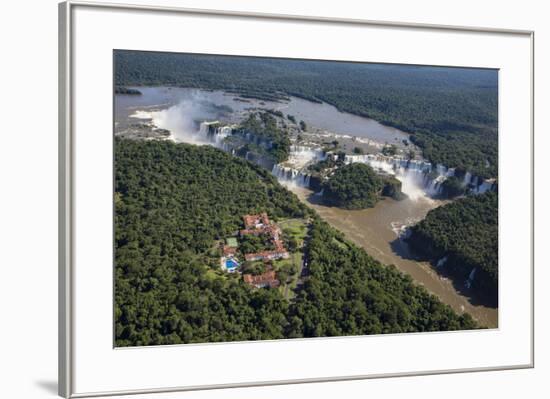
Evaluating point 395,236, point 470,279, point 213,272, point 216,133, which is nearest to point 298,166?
point 216,133

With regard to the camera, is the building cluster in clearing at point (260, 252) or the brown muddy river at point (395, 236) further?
the brown muddy river at point (395, 236)

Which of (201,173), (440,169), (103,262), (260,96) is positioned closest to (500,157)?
(440,169)

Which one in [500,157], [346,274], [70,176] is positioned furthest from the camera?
[500,157]

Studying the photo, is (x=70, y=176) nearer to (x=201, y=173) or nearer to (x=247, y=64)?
(x=201, y=173)

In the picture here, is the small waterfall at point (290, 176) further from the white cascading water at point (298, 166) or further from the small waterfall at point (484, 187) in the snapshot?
the small waterfall at point (484, 187)

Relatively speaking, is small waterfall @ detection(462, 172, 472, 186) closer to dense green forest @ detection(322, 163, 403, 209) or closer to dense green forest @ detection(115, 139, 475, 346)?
dense green forest @ detection(322, 163, 403, 209)

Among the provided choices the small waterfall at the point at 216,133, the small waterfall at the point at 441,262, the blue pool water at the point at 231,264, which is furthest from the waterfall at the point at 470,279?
the small waterfall at the point at 216,133

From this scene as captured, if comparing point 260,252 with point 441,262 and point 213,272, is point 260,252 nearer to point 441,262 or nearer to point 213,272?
point 213,272

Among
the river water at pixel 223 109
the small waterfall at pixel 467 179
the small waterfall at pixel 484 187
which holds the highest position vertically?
the river water at pixel 223 109
